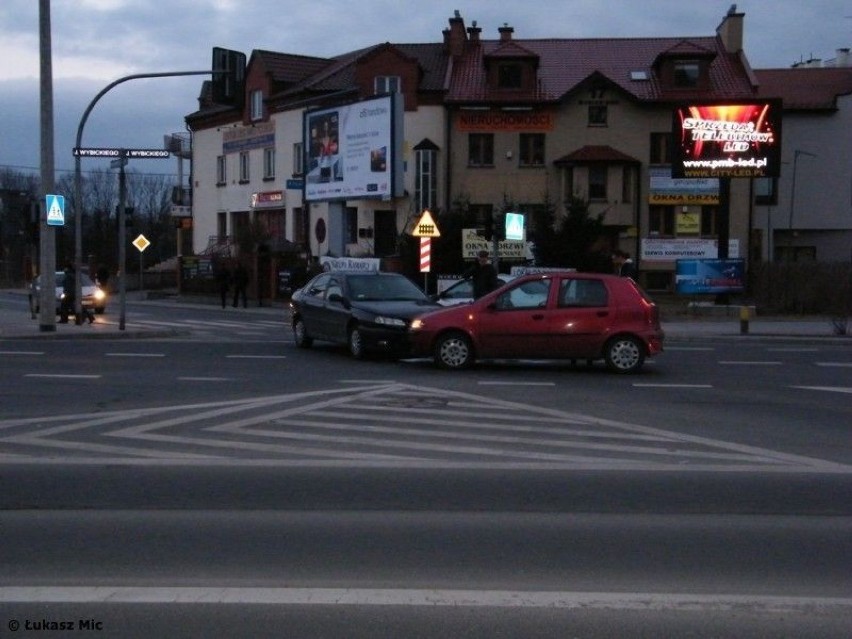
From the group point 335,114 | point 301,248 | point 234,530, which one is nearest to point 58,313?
point 335,114

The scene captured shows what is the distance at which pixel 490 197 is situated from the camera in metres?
51.7

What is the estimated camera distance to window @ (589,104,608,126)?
51219 mm

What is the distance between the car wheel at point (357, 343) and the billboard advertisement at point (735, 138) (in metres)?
18.2

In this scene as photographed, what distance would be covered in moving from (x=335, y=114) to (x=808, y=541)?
39.4 metres

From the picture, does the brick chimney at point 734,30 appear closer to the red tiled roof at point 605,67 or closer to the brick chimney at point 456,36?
the red tiled roof at point 605,67

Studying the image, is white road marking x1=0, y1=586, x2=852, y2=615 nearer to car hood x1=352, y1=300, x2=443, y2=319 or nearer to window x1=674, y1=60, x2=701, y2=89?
car hood x1=352, y1=300, x2=443, y2=319

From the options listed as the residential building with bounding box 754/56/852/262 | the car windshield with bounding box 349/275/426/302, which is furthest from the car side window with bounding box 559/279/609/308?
the residential building with bounding box 754/56/852/262

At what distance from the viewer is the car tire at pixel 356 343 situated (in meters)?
20.9

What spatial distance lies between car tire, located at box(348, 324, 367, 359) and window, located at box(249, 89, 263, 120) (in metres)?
38.3

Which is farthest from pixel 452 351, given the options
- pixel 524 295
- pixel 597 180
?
pixel 597 180

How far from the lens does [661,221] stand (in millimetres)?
51781

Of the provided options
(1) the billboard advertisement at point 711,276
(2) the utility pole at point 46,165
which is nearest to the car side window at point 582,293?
(2) the utility pole at point 46,165

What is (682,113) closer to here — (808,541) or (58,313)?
(58,313)

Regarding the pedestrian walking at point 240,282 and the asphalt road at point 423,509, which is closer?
the asphalt road at point 423,509
